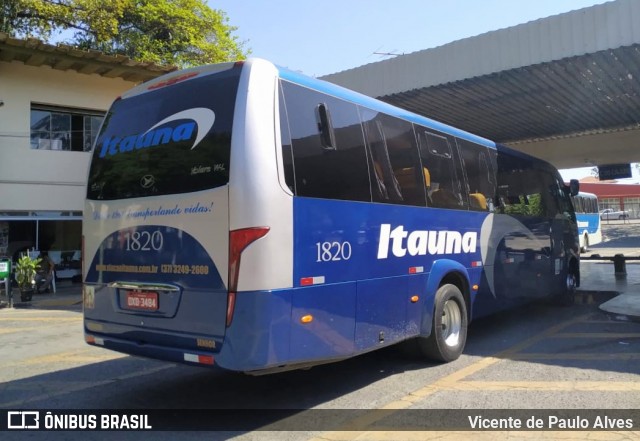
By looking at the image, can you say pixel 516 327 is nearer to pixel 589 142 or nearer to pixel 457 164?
pixel 457 164

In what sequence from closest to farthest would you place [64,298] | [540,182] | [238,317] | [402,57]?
[238,317]
[540,182]
[402,57]
[64,298]

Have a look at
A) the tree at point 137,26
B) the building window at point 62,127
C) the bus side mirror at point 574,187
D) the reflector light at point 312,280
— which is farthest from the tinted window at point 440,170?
the tree at point 137,26

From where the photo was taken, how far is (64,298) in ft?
46.6

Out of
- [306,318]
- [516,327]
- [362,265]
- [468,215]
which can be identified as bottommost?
[516,327]

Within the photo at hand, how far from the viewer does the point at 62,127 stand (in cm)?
1644

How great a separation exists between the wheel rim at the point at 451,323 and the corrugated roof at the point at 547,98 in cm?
650

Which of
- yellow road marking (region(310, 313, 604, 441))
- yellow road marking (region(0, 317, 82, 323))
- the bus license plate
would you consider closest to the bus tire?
yellow road marking (region(310, 313, 604, 441))

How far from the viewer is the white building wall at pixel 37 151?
1521 centimetres

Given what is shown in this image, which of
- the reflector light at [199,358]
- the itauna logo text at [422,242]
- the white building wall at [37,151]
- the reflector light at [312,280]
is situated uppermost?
the white building wall at [37,151]

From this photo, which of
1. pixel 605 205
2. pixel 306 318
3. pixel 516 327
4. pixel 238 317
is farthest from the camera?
pixel 605 205

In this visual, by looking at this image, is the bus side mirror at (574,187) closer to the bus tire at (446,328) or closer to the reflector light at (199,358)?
the bus tire at (446,328)

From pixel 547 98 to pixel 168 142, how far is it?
38.0ft

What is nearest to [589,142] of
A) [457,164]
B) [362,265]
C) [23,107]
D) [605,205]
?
[457,164]

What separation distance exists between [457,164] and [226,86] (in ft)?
12.6
